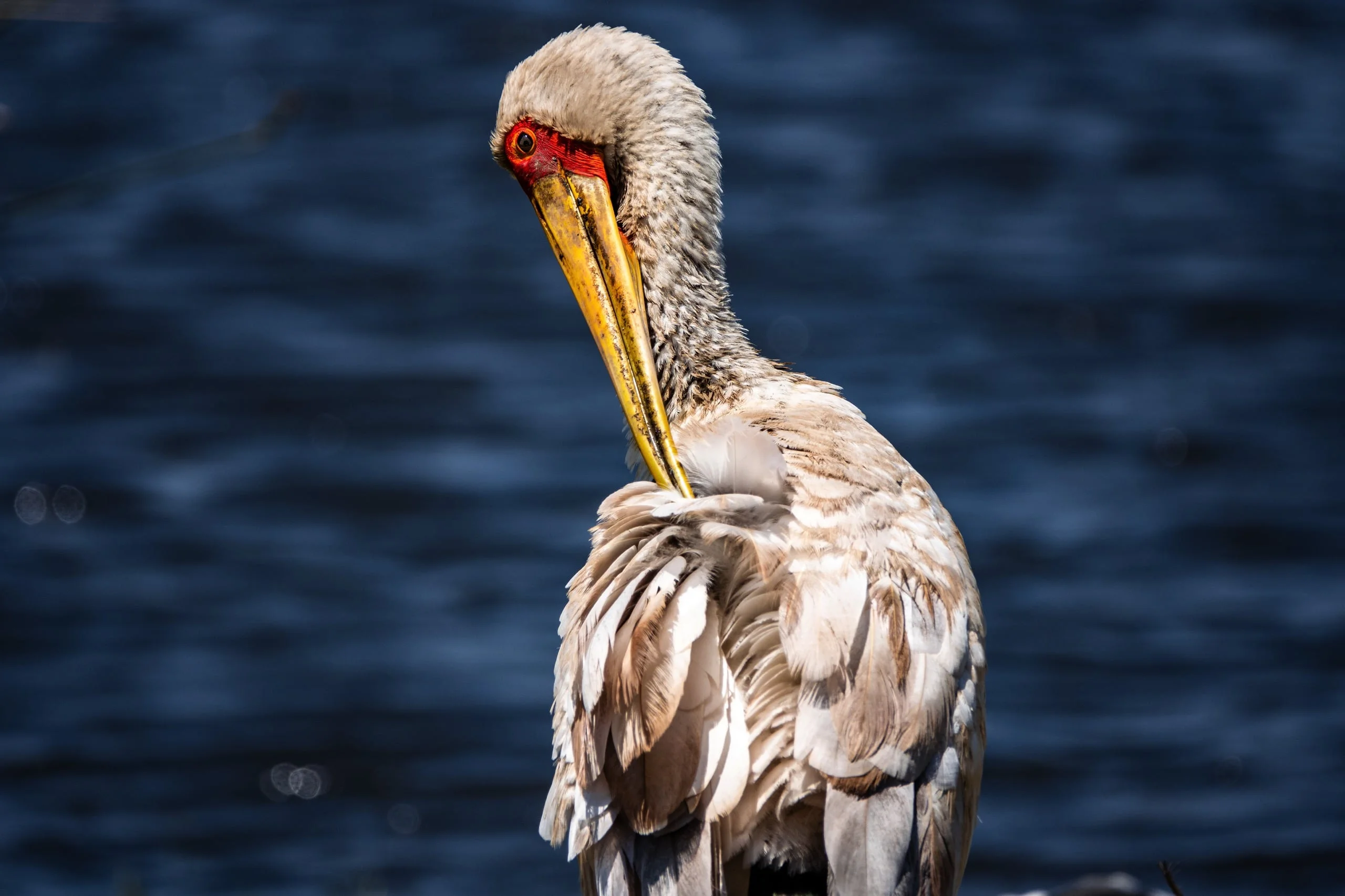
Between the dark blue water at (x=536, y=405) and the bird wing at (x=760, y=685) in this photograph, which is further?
the dark blue water at (x=536, y=405)

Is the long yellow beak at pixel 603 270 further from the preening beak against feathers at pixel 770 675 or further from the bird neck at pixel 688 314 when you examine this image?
the preening beak against feathers at pixel 770 675

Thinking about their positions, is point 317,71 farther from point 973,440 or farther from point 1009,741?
point 1009,741

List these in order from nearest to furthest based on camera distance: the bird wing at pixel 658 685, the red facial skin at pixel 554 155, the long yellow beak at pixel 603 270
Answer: the bird wing at pixel 658 685, the long yellow beak at pixel 603 270, the red facial skin at pixel 554 155

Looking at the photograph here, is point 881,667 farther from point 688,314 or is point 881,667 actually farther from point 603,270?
point 603,270

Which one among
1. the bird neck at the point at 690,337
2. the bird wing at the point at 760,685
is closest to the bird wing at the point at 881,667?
the bird wing at the point at 760,685

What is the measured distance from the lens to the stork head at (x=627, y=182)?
14.7 feet

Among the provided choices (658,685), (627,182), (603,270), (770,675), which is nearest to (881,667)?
(770,675)

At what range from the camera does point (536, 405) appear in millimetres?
14383

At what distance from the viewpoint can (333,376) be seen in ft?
49.3

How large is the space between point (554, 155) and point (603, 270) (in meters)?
0.32

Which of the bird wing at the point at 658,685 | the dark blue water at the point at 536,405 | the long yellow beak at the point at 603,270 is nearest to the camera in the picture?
the bird wing at the point at 658,685

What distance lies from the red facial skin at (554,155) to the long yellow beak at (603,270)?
0.02 meters

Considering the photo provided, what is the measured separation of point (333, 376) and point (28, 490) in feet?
8.82

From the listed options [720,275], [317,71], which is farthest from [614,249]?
[317,71]
